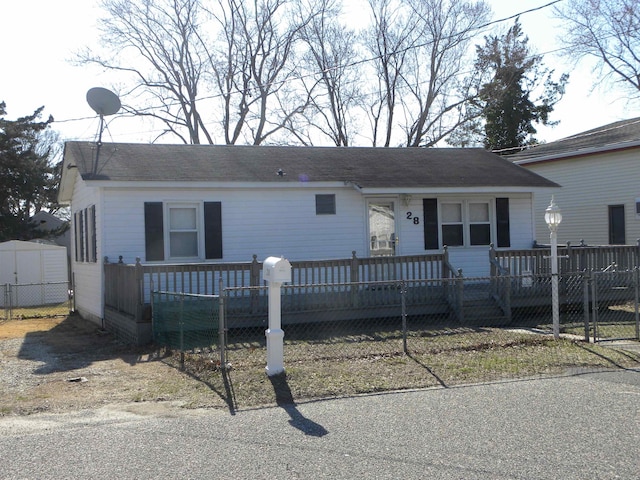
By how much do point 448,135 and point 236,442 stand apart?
33.5 metres

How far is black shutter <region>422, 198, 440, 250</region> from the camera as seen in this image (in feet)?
52.3

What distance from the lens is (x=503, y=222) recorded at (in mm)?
16469

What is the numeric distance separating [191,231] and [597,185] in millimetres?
13647

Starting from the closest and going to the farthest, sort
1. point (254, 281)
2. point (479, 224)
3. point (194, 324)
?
point (194, 324)
point (254, 281)
point (479, 224)

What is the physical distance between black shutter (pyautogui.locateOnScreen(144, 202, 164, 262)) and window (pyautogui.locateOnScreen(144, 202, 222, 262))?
0.05m

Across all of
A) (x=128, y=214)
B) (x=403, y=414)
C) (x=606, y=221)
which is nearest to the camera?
(x=403, y=414)

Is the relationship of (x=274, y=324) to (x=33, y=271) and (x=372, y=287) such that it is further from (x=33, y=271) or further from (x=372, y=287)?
(x=33, y=271)

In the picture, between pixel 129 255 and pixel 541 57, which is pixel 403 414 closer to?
pixel 129 255

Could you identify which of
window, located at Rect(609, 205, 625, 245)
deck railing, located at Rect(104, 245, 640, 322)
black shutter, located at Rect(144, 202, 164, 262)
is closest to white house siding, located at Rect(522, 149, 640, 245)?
window, located at Rect(609, 205, 625, 245)

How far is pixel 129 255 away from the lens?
13.9m

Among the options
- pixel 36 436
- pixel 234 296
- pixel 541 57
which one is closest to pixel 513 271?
pixel 234 296

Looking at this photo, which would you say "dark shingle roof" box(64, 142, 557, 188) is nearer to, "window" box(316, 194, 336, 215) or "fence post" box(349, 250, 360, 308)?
"window" box(316, 194, 336, 215)

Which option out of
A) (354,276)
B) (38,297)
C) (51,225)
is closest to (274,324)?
(354,276)

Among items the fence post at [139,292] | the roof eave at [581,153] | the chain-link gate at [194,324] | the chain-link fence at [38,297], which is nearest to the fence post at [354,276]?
the chain-link gate at [194,324]
